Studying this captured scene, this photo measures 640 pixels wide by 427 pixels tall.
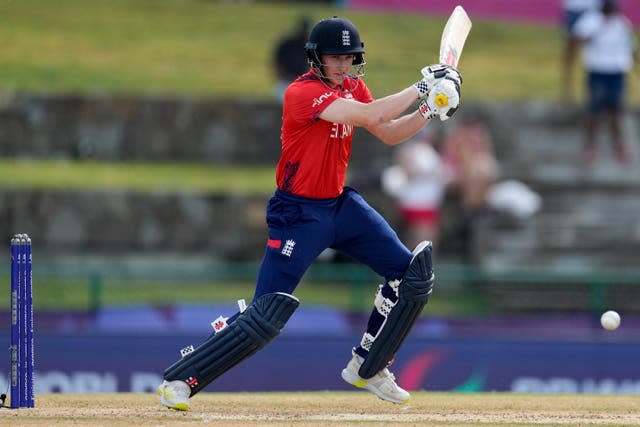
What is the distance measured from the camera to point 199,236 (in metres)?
15.6

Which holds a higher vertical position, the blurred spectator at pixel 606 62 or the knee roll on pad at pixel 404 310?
the blurred spectator at pixel 606 62

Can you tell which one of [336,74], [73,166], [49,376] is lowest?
[49,376]

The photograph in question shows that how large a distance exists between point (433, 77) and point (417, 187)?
7731 mm

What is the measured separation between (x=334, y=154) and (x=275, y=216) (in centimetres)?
48

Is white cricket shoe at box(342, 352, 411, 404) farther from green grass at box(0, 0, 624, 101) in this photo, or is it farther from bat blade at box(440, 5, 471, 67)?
green grass at box(0, 0, 624, 101)

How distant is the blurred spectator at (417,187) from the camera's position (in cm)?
1467

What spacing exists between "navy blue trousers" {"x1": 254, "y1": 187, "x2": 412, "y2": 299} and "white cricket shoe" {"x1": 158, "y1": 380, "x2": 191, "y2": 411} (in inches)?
25.7

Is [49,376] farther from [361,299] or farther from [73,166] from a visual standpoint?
[73,166]

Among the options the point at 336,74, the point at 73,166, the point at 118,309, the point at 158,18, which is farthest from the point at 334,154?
the point at 158,18

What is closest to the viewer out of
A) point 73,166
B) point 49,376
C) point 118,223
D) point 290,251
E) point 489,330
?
point 290,251

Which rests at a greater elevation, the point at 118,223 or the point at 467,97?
the point at 467,97

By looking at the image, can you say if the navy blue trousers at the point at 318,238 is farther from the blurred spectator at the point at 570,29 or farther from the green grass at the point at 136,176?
the blurred spectator at the point at 570,29

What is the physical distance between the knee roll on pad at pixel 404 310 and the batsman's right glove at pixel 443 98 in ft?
2.89

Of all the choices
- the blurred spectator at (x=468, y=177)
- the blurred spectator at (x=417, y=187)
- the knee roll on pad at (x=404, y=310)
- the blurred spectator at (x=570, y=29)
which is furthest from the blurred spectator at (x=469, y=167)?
the knee roll on pad at (x=404, y=310)
